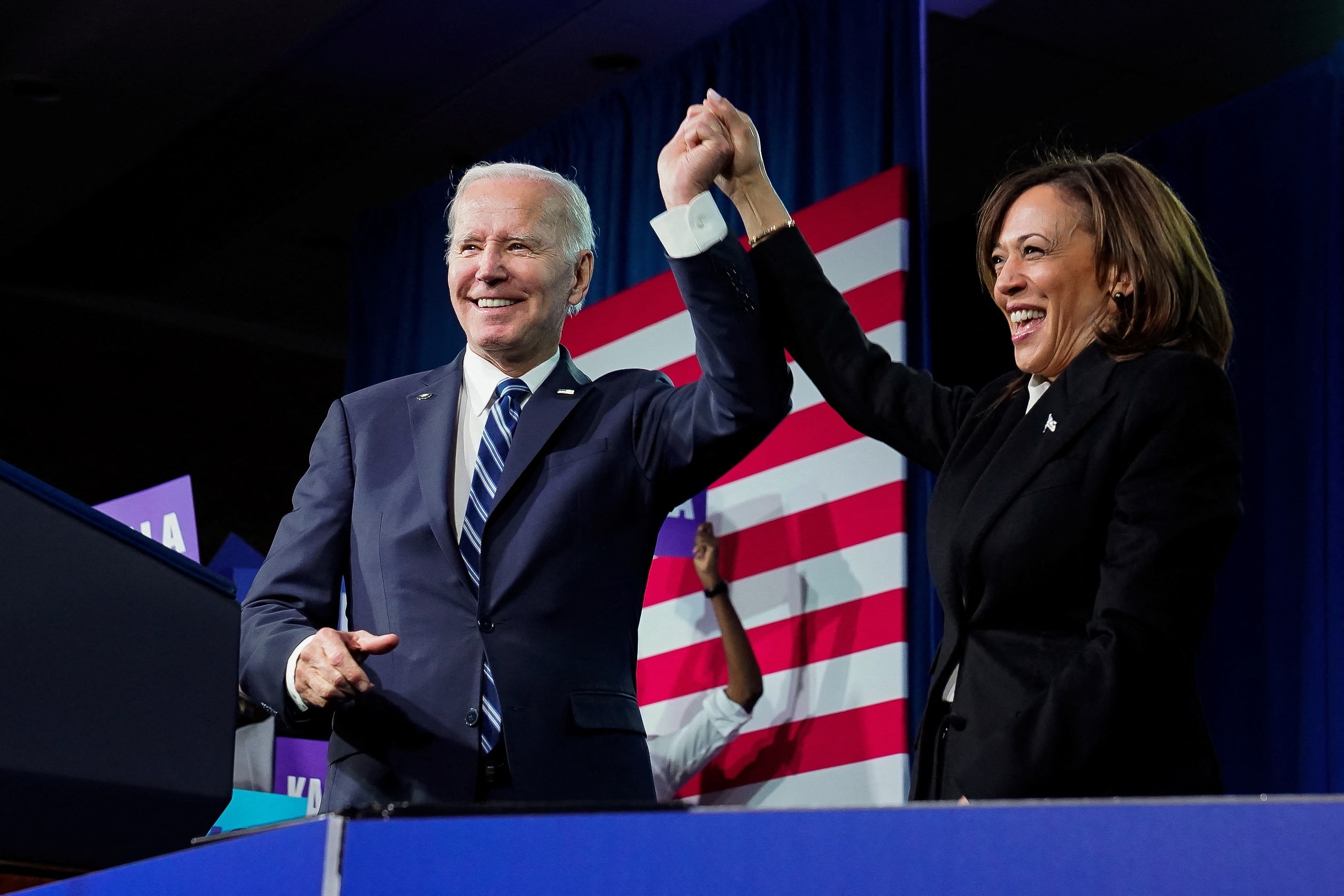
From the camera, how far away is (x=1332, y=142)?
143 inches

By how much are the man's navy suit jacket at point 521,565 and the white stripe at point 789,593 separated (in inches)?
56.0

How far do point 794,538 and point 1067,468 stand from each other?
6.30 feet

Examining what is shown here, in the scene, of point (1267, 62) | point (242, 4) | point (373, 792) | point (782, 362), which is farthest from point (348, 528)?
point (1267, 62)

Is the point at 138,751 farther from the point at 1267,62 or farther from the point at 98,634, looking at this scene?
the point at 1267,62

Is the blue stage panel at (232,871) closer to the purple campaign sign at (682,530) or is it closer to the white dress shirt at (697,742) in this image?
the white dress shirt at (697,742)

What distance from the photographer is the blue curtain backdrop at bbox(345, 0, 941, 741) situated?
362 centimetres

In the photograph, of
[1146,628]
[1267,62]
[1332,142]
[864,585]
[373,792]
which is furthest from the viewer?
[1267,62]

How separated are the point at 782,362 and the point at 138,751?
0.82 m

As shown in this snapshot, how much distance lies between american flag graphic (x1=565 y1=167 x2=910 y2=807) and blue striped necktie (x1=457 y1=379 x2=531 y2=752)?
1454mm

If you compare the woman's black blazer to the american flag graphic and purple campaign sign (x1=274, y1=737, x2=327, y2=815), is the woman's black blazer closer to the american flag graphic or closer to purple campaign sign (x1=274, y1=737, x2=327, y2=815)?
the american flag graphic

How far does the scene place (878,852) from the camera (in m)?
0.64

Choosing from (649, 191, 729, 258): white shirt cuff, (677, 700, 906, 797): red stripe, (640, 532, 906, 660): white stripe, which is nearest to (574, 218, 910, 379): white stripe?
(640, 532, 906, 660): white stripe

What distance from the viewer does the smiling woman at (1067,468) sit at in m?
1.32

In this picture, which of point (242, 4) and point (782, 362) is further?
point (242, 4)
